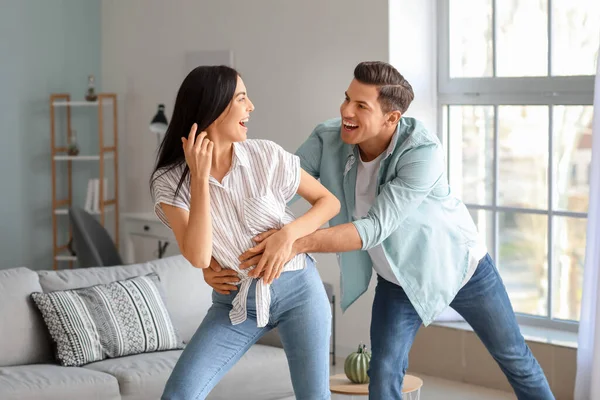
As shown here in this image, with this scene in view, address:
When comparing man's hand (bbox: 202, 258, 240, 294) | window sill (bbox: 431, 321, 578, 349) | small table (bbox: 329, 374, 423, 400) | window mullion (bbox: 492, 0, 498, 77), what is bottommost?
window sill (bbox: 431, 321, 578, 349)

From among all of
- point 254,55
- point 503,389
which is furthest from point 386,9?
point 503,389

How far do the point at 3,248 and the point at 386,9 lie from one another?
317 cm

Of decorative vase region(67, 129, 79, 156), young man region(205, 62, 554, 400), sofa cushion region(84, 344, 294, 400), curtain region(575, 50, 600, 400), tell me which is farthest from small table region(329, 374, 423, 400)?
decorative vase region(67, 129, 79, 156)

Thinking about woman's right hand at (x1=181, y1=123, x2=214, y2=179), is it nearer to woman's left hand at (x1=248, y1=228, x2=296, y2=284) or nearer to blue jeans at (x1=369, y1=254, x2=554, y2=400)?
woman's left hand at (x1=248, y1=228, x2=296, y2=284)

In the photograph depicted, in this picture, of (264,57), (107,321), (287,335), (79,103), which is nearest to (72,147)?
(79,103)

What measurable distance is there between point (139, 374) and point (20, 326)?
0.53m

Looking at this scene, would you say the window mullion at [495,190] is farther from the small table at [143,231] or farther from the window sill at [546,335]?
the small table at [143,231]

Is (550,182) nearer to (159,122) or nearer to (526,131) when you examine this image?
(526,131)

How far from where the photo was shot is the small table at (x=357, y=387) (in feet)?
12.0

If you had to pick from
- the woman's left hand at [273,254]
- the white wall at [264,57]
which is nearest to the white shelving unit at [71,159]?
the white wall at [264,57]

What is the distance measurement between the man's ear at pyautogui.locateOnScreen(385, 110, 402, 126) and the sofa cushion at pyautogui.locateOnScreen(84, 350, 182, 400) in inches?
60.3

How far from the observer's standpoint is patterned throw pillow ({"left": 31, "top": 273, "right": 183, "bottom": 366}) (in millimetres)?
3822

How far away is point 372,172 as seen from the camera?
2914mm

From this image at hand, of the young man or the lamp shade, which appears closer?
the young man
